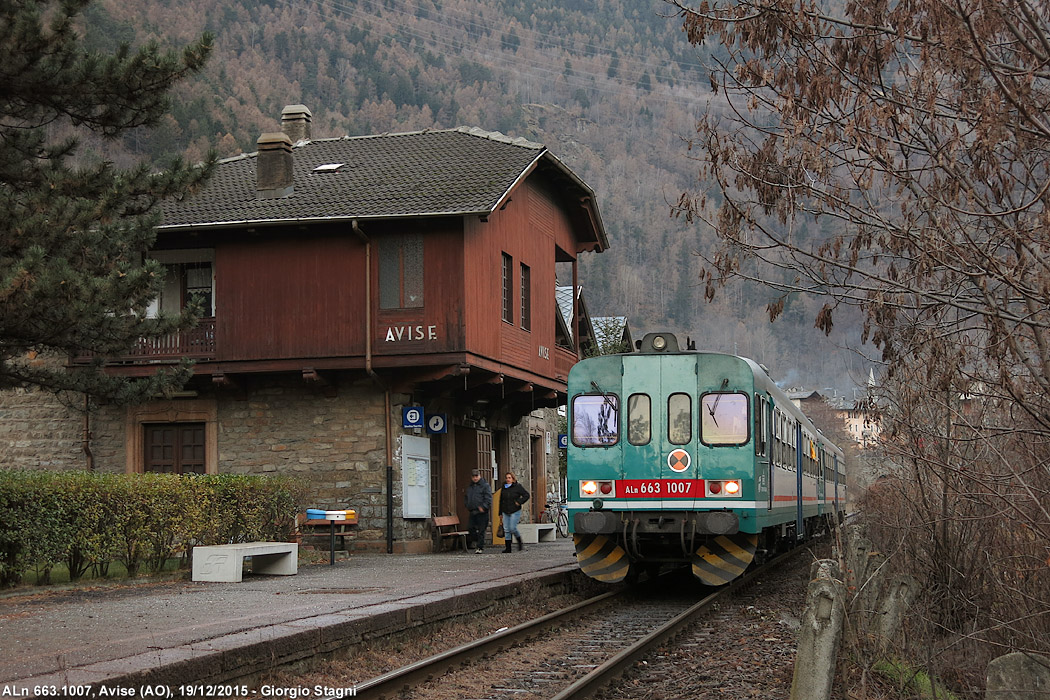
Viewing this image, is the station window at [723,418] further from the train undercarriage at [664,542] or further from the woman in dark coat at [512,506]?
the woman in dark coat at [512,506]

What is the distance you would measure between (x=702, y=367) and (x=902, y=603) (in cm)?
Result: 584

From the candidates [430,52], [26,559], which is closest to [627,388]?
[26,559]

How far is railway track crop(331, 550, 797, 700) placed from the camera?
28.6 feet

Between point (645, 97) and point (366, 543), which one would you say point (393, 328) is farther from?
point (645, 97)

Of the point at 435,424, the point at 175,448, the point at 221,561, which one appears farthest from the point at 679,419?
the point at 175,448

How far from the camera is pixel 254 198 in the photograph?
2308 cm

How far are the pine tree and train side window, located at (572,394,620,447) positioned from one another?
18.2 ft

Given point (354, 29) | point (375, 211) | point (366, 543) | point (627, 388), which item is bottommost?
point (366, 543)

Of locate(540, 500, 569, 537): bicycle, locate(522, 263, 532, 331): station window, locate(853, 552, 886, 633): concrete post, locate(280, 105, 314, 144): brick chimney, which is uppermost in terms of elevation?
locate(280, 105, 314, 144): brick chimney

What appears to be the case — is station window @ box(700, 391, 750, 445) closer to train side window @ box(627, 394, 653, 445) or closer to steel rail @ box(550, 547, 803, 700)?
train side window @ box(627, 394, 653, 445)

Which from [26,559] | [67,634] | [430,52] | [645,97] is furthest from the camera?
[645,97]

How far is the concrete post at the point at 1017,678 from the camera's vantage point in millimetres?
7633

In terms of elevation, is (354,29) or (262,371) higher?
(354,29)

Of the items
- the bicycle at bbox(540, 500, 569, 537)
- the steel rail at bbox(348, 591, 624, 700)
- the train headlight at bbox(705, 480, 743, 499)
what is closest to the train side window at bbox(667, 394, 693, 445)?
the train headlight at bbox(705, 480, 743, 499)
